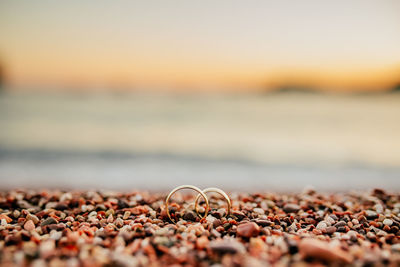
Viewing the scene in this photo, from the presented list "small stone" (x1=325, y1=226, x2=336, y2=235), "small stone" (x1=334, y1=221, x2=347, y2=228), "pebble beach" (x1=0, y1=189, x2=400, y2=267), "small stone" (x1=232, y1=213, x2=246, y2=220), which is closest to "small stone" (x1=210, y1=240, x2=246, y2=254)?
"pebble beach" (x1=0, y1=189, x2=400, y2=267)

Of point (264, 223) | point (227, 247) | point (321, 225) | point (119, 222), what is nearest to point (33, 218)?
Result: point (119, 222)

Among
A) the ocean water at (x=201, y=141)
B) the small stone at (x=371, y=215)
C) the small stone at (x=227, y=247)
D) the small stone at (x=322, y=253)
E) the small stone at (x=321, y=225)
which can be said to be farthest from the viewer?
the ocean water at (x=201, y=141)

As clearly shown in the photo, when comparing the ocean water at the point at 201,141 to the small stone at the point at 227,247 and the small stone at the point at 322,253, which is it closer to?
the small stone at the point at 227,247

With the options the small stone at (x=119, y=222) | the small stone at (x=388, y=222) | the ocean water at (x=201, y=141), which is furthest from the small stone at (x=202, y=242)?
the ocean water at (x=201, y=141)

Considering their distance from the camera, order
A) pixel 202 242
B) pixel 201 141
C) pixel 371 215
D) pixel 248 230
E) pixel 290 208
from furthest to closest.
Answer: pixel 201 141
pixel 290 208
pixel 371 215
pixel 248 230
pixel 202 242

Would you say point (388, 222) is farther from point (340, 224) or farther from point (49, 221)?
point (49, 221)

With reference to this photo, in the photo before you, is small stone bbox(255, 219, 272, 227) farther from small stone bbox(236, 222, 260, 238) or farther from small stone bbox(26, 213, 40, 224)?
small stone bbox(26, 213, 40, 224)

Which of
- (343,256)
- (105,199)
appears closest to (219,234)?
(343,256)
